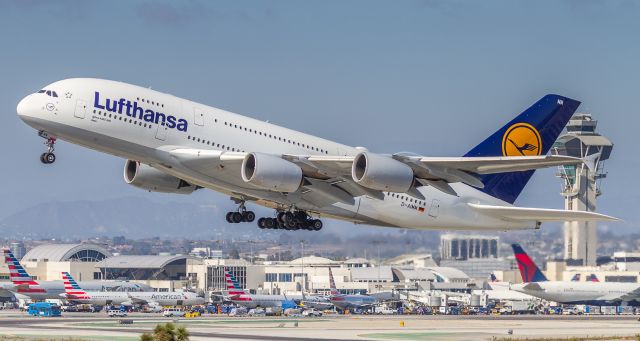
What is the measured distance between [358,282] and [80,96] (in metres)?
126

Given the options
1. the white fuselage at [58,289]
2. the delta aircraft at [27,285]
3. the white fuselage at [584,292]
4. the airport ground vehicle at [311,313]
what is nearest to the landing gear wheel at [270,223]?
the airport ground vehicle at [311,313]

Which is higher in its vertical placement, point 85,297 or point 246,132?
point 246,132

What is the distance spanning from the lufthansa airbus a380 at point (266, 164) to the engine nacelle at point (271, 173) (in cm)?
5

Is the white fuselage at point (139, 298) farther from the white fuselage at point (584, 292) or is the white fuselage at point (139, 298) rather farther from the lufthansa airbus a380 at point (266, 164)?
the lufthansa airbus a380 at point (266, 164)

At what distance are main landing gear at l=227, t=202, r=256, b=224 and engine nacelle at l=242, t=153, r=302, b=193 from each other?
6731 mm

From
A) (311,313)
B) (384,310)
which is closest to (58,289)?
(311,313)

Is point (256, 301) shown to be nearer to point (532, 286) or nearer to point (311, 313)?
point (311, 313)

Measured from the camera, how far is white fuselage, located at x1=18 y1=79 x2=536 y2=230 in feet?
178

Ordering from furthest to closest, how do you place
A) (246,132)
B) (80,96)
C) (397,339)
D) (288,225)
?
(397,339) < (288,225) < (246,132) < (80,96)

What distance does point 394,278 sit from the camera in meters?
183

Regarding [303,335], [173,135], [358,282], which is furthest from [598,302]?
[173,135]

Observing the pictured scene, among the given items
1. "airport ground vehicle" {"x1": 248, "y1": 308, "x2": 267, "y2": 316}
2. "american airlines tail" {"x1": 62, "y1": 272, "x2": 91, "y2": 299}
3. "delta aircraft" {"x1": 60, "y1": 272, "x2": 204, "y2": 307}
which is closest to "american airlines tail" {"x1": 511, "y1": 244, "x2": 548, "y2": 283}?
"airport ground vehicle" {"x1": 248, "y1": 308, "x2": 267, "y2": 316}

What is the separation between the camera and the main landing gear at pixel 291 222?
62.2 meters

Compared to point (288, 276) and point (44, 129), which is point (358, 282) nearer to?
point (288, 276)
